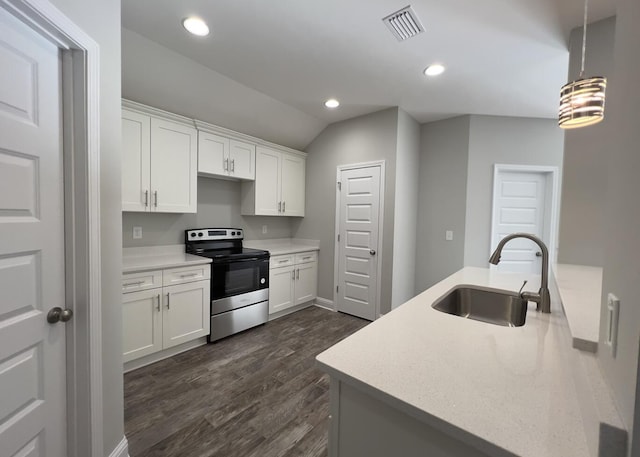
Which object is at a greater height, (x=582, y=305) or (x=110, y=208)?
(x=110, y=208)

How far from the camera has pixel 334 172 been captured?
3793 millimetres

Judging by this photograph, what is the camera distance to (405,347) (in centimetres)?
91

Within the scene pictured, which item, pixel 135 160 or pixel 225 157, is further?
pixel 225 157

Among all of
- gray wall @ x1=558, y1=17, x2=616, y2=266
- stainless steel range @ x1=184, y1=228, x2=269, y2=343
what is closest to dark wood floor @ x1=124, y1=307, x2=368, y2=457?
stainless steel range @ x1=184, y1=228, x2=269, y2=343

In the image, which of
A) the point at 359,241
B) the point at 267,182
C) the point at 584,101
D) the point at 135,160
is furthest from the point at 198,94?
the point at 584,101

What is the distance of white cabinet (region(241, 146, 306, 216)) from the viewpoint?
3537 millimetres

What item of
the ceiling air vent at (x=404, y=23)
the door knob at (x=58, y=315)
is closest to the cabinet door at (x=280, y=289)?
the door knob at (x=58, y=315)

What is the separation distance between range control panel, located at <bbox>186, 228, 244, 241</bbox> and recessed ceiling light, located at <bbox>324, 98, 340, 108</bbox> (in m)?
1.96

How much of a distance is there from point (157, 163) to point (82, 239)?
1.67 metres

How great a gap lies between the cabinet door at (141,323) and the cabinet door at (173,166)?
839 mm

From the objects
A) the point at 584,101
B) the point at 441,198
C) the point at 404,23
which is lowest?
the point at 441,198

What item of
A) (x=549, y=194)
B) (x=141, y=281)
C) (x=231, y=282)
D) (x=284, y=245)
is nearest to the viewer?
(x=141, y=281)

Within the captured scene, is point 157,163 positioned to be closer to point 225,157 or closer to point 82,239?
point 225,157

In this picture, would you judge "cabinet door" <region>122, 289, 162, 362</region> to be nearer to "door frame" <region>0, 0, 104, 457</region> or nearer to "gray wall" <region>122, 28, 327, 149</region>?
"door frame" <region>0, 0, 104, 457</region>
